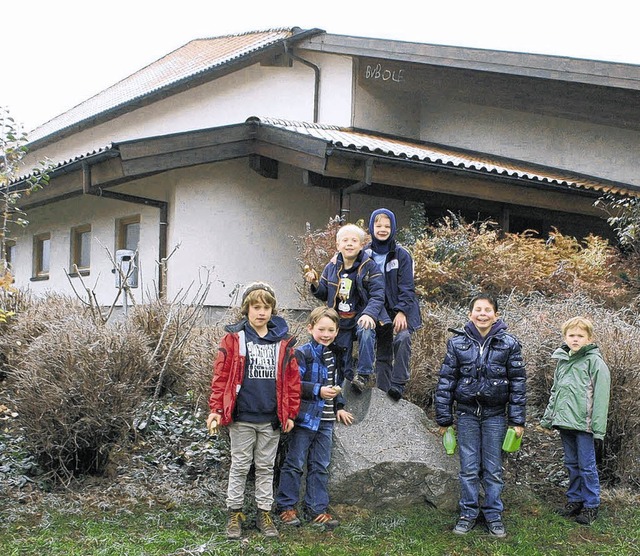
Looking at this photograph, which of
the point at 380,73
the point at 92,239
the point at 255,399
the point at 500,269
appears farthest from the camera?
the point at 92,239

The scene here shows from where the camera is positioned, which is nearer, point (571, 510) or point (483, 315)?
point (483, 315)

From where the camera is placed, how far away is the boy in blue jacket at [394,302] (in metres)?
5.27

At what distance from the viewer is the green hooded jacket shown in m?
4.89

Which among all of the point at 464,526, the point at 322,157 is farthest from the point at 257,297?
the point at 322,157

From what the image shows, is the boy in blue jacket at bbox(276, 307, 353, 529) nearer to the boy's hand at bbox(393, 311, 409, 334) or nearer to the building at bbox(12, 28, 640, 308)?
the boy's hand at bbox(393, 311, 409, 334)

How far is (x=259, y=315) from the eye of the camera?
4.70 meters

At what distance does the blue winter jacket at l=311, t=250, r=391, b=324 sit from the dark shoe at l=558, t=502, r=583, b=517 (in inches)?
68.8

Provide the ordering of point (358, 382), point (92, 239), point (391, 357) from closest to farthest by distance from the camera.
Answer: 1. point (358, 382)
2. point (391, 357)
3. point (92, 239)

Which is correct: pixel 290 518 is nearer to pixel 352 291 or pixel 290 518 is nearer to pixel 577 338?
pixel 352 291

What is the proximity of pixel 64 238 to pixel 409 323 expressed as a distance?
11749 mm

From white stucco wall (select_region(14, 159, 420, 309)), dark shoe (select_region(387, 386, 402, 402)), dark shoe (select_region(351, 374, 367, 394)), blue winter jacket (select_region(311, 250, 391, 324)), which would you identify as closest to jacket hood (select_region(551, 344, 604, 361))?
dark shoe (select_region(387, 386, 402, 402))

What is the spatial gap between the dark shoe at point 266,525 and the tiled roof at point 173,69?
11097 mm

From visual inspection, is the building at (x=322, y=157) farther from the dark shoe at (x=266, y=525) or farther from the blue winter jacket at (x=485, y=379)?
the dark shoe at (x=266, y=525)

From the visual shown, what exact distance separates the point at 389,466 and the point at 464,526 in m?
0.62
